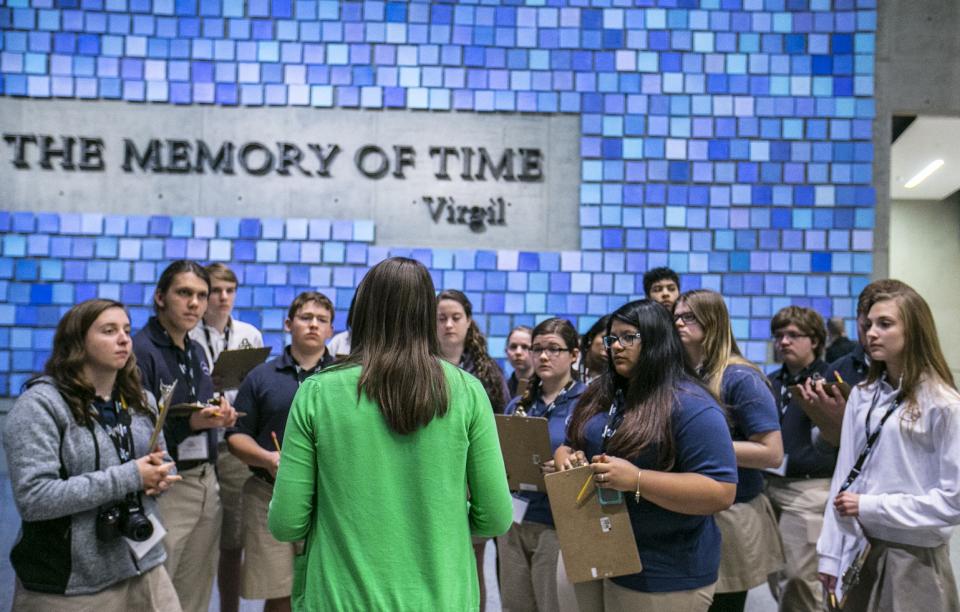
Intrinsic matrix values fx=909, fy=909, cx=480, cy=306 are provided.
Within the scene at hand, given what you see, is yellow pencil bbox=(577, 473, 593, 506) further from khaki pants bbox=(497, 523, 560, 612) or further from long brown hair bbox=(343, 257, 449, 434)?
khaki pants bbox=(497, 523, 560, 612)

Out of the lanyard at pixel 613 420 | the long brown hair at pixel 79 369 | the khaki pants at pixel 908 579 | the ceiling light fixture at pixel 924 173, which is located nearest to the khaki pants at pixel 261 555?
the long brown hair at pixel 79 369

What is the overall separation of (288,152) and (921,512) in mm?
5827

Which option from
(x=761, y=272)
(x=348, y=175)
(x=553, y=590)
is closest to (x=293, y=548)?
(x=553, y=590)

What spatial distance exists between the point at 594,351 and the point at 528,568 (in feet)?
3.25

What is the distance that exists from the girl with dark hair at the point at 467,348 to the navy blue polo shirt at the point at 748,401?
1258 mm

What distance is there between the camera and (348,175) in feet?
24.2

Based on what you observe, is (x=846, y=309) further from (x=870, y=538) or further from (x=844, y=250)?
(x=870, y=538)

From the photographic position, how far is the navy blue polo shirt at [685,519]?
2389 millimetres

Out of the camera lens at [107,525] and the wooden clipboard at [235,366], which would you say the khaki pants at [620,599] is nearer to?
the camera lens at [107,525]

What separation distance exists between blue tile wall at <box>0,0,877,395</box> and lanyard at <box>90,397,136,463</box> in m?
4.43

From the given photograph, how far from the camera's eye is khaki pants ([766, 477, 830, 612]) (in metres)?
3.78

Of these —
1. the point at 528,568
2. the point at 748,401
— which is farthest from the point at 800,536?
the point at 528,568

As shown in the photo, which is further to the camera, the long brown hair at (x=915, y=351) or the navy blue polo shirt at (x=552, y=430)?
the navy blue polo shirt at (x=552, y=430)

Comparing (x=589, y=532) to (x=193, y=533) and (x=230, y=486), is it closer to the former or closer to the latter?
(x=193, y=533)
